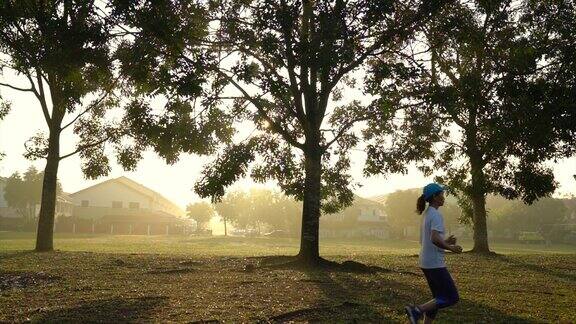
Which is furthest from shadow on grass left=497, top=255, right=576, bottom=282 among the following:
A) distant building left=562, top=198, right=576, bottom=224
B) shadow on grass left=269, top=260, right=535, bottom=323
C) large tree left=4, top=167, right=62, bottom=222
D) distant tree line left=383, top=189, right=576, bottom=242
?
distant building left=562, top=198, right=576, bottom=224

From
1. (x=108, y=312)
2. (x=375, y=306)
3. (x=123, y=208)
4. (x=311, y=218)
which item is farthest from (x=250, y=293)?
(x=123, y=208)

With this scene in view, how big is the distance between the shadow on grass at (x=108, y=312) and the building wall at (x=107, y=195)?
79809 millimetres

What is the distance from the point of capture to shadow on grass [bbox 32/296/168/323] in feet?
24.6

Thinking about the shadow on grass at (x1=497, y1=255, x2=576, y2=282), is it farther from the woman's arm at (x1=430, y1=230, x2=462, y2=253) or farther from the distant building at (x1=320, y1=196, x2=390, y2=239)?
the distant building at (x1=320, y1=196, x2=390, y2=239)

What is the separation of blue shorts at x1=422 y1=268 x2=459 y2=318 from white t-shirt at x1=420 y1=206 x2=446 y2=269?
0.30 ft

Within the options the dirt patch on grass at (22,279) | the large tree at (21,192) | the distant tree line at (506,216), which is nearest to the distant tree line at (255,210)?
the distant tree line at (506,216)

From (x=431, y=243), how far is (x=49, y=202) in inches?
789

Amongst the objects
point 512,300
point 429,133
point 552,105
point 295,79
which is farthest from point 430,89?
point 512,300

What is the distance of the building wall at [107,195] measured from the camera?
8406cm

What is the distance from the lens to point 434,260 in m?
6.36

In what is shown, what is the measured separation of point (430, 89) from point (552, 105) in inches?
140

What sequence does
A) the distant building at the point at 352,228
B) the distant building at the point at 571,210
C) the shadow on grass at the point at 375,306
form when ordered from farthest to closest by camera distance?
1. the distant building at the point at 571,210
2. the distant building at the point at 352,228
3. the shadow on grass at the point at 375,306

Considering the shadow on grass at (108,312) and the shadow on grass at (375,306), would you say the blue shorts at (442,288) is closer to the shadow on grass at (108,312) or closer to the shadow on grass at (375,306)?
the shadow on grass at (375,306)

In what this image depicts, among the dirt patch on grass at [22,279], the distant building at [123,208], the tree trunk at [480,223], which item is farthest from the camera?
the distant building at [123,208]
